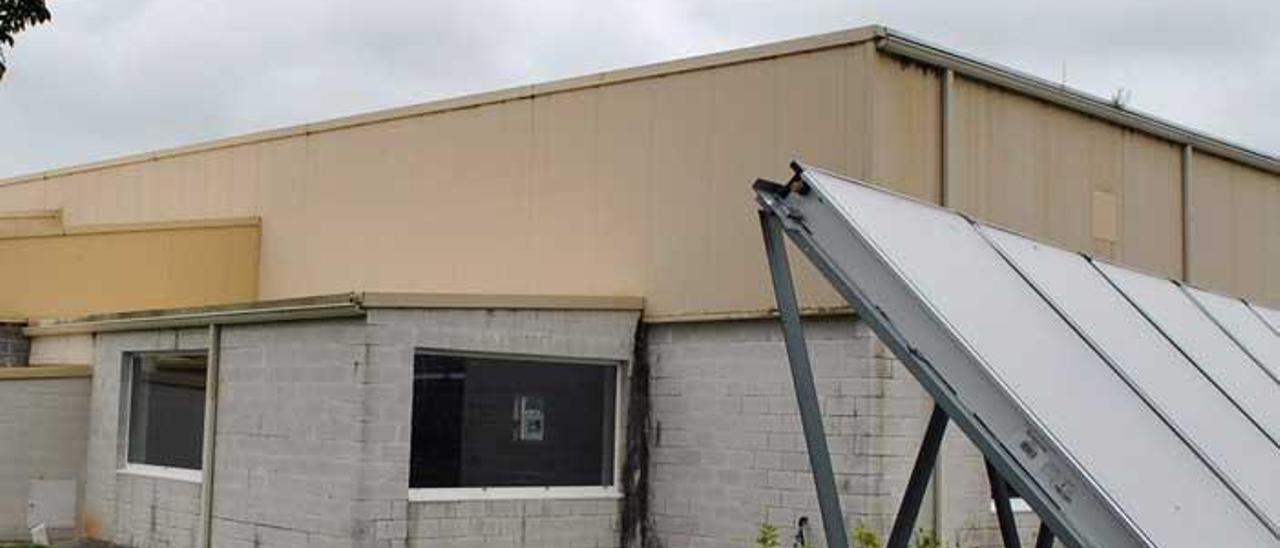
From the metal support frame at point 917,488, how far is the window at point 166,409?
30.3ft

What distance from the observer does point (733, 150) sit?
12086mm

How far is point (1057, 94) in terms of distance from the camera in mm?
12766

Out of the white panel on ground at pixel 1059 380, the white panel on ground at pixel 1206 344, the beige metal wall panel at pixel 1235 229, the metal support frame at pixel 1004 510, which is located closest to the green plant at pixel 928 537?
the white panel on ground at pixel 1206 344

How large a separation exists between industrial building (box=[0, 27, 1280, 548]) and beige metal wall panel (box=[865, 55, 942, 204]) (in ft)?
0.09

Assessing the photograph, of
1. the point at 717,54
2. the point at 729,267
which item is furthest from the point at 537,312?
the point at 717,54

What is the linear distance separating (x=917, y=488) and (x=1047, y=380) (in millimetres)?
1102

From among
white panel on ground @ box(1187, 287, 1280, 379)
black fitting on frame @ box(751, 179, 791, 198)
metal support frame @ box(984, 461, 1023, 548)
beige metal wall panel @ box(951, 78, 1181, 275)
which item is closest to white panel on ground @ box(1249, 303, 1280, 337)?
white panel on ground @ box(1187, 287, 1280, 379)

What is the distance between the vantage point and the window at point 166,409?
534 inches

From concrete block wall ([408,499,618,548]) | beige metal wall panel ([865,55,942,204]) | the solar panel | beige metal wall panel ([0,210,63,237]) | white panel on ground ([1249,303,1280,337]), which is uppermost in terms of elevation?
beige metal wall panel ([0,210,63,237])

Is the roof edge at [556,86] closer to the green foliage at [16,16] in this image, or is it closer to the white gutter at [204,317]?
the white gutter at [204,317]

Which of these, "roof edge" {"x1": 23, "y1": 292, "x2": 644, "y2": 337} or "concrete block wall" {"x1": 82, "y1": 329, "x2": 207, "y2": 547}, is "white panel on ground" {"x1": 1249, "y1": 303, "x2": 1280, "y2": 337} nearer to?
"roof edge" {"x1": 23, "y1": 292, "x2": 644, "y2": 337}

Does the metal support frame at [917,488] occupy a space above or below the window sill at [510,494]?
above

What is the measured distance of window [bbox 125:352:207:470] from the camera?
13.6 metres

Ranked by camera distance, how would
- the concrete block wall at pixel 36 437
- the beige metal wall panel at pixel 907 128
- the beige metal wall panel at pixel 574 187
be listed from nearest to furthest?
1. the beige metal wall panel at pixel 907 128
2. the beige metal wall panel at pixel 574 187
3. the concrete block wall at pixel 36 437
